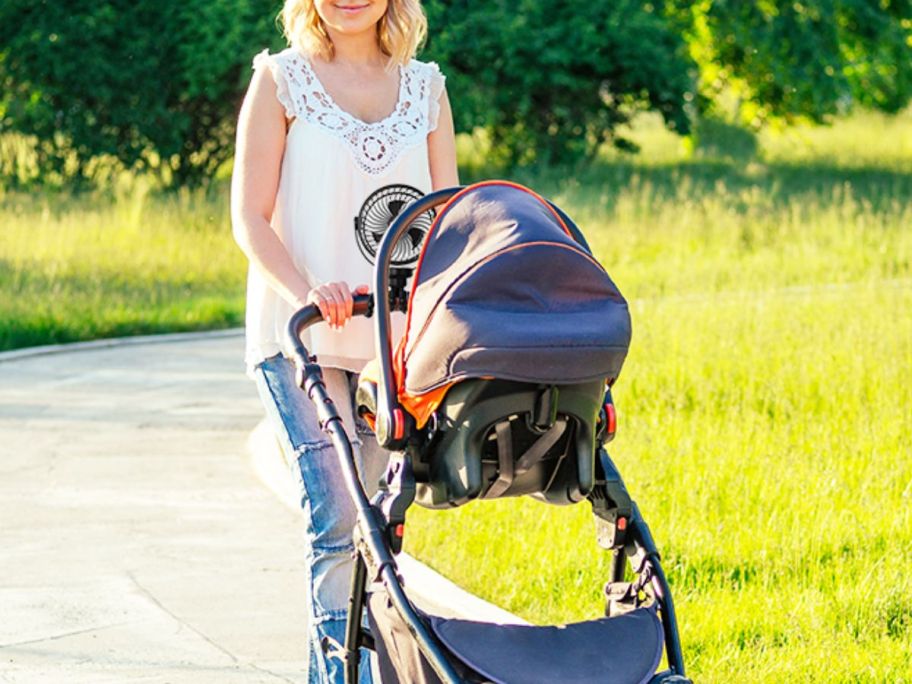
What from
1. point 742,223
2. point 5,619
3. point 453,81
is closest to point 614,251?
point 742,223

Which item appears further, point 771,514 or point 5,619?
point 771,514

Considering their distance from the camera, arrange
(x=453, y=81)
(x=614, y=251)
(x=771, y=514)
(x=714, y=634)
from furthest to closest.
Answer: (x=453, y=81), (x=614, y=251), (x=771, y=514), (x=714, y=634)

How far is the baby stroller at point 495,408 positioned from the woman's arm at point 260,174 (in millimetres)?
531

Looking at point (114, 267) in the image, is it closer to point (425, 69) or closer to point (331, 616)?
point (425, 69)

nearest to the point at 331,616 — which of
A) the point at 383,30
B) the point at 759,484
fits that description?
the point at 383,30

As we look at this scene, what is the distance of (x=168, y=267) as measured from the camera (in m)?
15.2

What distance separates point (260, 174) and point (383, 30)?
504 millimetres

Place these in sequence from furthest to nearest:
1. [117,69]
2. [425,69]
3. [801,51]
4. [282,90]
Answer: [801,51] < [117,69] < [425,69] < [282,90]

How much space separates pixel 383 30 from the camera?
450 centimetres

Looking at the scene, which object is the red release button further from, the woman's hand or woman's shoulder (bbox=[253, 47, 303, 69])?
woman's shoulder (bbox=[253, 47, 303, 69])

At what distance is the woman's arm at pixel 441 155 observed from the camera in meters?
4.54

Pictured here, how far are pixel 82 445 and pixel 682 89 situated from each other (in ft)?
50.6

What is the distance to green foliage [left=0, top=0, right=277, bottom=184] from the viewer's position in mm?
21047

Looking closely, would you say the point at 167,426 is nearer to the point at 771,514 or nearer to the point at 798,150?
the point at 771,514
